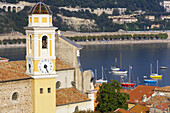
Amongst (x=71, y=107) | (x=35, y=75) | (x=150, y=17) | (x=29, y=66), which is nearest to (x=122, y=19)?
(x=150, y=17)

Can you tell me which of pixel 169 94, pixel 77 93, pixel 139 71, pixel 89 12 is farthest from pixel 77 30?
pixel 77 93

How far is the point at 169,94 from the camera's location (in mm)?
31969

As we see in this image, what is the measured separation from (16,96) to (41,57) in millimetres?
1583

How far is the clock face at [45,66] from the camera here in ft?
63.4

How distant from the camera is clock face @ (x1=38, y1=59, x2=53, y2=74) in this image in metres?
19.3

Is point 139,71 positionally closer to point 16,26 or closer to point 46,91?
point 46,91

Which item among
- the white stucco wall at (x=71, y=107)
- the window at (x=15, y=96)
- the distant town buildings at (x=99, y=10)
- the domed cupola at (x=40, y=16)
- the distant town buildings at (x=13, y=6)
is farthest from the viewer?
the distant town buildings at (x=99, y=10)

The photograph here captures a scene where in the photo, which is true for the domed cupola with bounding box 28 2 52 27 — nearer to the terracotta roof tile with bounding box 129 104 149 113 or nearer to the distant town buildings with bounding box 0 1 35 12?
the terracotta roof tile with bounding box 129 104 149 113

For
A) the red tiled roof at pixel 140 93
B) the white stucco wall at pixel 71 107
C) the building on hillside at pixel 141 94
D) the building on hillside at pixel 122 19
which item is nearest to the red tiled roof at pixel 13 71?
the white stucco wall at pixel 71 107

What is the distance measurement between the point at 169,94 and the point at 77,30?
129953 millimetres

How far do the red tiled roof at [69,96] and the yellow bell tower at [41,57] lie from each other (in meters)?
1.09

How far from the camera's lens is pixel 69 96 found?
69.5 feet

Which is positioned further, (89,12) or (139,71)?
(89,12)

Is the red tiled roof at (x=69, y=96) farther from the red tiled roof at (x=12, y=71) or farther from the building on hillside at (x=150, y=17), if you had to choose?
the building on hillside at (x=150, y=17)
